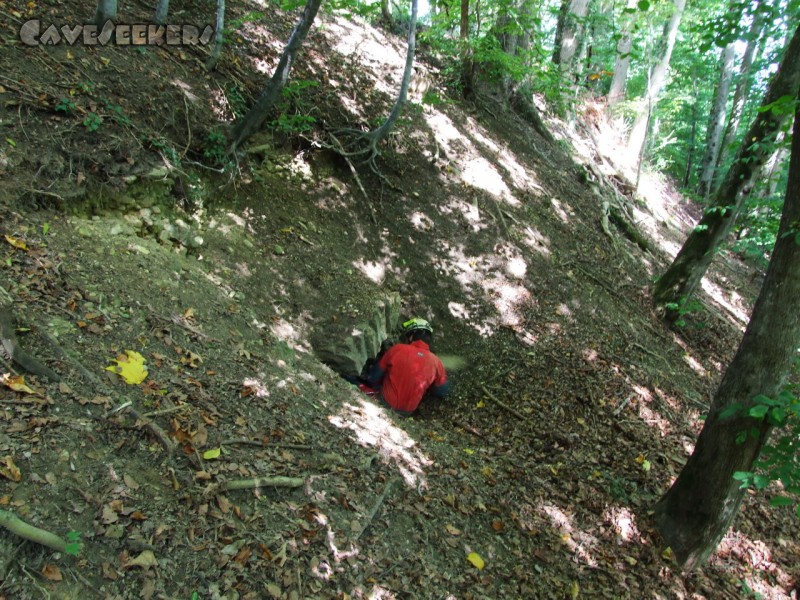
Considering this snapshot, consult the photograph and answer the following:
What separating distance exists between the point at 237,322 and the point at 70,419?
220 cm

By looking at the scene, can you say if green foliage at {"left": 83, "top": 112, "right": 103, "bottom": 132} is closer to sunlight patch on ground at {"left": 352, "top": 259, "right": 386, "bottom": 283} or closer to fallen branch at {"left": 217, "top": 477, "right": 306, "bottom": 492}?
sunlight patch on ground at {"left": 352, "top": 259, "right": 386, "bottom": 283}

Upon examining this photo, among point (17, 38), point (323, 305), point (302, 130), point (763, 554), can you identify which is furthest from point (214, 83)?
point (763, 554)

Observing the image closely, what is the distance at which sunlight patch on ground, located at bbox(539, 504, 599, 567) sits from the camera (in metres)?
4.37

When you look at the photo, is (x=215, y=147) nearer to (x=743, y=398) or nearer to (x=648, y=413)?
(x=743, y=398)

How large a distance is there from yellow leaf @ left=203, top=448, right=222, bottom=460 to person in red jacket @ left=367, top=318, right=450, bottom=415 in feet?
10.2

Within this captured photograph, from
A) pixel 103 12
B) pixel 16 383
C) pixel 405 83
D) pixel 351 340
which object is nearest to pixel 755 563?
pixel 351 340

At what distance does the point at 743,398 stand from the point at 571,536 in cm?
194

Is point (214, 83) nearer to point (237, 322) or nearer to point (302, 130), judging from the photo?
point (302, 130)

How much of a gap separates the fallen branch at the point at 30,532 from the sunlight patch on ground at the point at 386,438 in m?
2.38

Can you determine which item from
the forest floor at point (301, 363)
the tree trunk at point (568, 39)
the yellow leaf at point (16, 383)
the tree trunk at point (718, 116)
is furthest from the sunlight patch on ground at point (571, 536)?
the tree trunk at point (718, 116)

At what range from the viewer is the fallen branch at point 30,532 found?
7.59 ft

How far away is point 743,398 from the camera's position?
397 cm

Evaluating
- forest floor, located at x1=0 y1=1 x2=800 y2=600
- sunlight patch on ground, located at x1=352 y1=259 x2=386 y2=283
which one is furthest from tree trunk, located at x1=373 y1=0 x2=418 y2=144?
sunlight patch on ground, located at x1=352 y1=259 x2=386 y2=283

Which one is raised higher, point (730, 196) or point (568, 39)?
point (568, 39)
